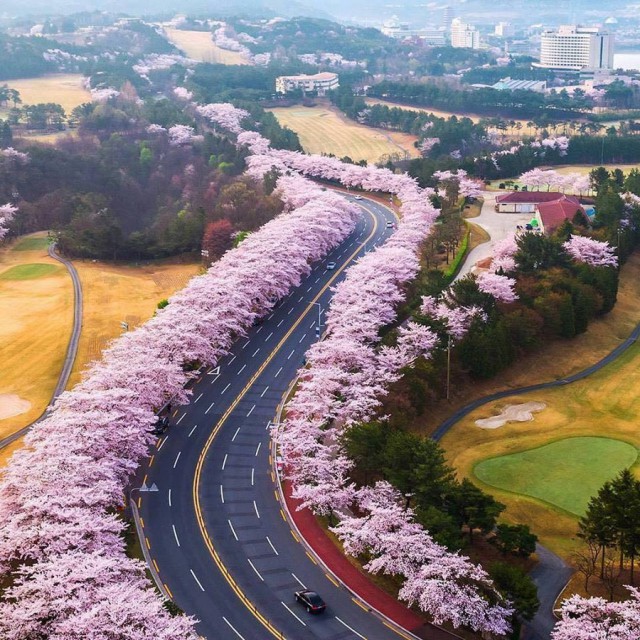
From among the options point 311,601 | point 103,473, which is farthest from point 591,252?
point 103,473

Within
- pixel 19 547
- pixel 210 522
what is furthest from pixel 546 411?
pixel 19 547

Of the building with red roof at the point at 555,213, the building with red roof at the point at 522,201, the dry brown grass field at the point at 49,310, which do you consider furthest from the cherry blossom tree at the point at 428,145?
the dry brown grass field at the point at 49,310

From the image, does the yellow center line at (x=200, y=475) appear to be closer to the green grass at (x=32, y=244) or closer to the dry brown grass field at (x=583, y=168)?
the green grass at (x=32, y=244)

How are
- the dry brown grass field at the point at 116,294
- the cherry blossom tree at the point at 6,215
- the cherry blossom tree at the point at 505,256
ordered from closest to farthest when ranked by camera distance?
1. the dry brown grass field at the point at 116,294
2. the cherry blossom tree at the point at 505,256
3. the cherry blossom tree at the point at 6,215

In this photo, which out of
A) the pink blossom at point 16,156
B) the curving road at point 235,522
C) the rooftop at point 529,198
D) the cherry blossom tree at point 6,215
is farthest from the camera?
the pink blossom at point 16,156

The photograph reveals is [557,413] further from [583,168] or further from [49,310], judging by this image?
[583,168]

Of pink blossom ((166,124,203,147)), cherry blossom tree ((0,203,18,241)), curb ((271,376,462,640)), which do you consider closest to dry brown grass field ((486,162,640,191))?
pink blossom ((166,124,203,147))
